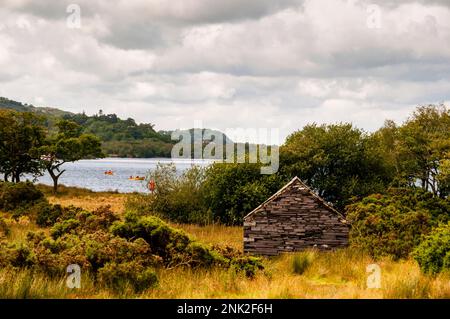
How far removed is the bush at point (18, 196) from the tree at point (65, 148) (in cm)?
1687

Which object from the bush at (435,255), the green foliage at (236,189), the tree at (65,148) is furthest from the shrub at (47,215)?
the tree at (65,148)

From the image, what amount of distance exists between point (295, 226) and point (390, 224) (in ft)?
13.4

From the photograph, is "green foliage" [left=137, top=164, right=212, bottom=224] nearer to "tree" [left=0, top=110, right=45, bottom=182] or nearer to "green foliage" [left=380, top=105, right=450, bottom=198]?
"green foliage" [left=380, top=105, right=450, bottom=198]

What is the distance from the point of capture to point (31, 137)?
54125 millimetres

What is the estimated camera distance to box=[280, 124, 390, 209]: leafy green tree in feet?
116

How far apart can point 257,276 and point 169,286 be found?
9.29ft

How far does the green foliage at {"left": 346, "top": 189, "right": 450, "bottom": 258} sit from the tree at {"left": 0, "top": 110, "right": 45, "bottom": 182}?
37.5 m

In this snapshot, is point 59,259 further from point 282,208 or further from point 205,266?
point 282,208

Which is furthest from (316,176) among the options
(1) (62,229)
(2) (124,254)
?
(2) (124,254)

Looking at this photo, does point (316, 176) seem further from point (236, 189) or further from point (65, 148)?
point (65, 148)

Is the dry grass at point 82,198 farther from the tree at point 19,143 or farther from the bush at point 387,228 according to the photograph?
the bush at point 387,228

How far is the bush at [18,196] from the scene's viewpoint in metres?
34.3

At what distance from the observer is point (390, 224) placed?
2280 cm
